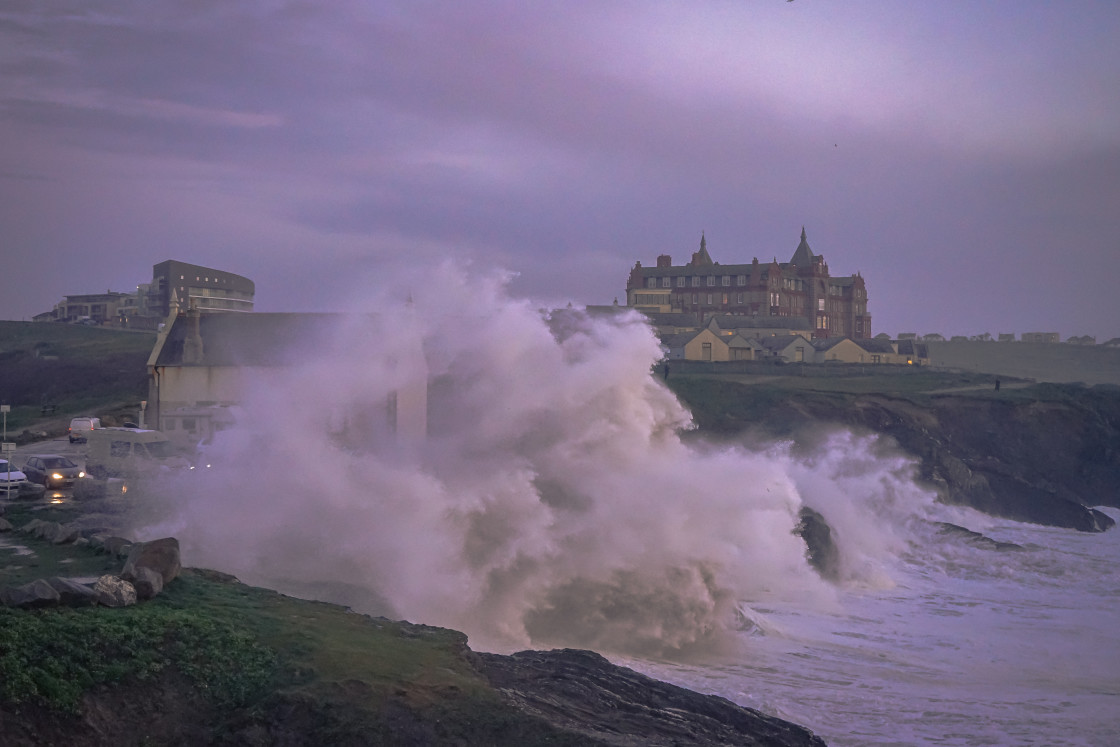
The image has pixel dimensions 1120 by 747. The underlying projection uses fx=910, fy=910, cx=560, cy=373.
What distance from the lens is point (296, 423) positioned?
76.5 feet

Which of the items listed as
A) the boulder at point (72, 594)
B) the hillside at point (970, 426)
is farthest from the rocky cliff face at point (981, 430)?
the boulder at point (72, 594)

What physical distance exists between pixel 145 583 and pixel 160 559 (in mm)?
994

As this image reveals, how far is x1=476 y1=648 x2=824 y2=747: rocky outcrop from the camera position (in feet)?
35.0

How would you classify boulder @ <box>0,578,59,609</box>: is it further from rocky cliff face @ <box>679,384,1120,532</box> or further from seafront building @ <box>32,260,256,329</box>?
seafront building @ <box>32,260,256,329</box>

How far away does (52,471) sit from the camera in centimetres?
2442

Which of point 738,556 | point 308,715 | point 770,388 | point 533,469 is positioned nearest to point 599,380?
point 533,469

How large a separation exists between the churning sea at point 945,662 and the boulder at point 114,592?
30.3ft

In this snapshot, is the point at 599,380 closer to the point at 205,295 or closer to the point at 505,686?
the point at 505,686

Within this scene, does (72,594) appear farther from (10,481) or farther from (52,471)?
(52,471)

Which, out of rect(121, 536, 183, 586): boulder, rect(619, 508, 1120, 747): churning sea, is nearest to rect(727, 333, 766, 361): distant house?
rect(619, 508, 1120, 747): churning sea

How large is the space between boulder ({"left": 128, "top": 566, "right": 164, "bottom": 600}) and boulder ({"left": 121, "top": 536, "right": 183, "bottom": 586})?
315 millimetres

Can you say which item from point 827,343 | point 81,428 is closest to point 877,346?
point 827,343

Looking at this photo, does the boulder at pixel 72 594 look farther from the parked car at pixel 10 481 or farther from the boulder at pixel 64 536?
the parked car at pixel 10 481

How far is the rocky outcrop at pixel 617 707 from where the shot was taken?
1067cm
